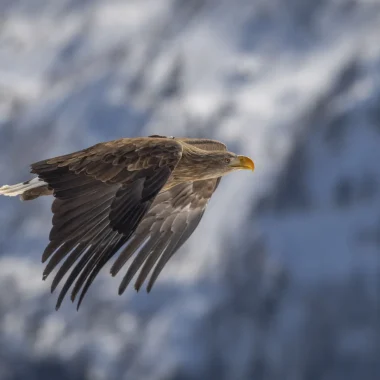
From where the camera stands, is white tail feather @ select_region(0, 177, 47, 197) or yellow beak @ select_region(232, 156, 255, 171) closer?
white tail feather @ select_region(0, 177, 47, 197)

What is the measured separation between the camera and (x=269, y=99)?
8881 cm

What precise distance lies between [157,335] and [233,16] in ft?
81.3

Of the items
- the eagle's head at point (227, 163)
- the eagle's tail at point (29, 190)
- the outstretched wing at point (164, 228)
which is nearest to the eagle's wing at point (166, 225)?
the outstretched wing at point (164, 228)

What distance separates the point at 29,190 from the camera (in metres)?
12.6

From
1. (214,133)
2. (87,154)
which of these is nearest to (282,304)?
(214,133)

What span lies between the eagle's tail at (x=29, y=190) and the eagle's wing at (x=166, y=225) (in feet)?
3.63

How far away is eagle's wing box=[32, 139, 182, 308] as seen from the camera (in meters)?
11.1

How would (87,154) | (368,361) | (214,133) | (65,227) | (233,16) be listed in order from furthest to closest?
(233,16)
(214,133)
(368,361)
(87,154)
(65,227)

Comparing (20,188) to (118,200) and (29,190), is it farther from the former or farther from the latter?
(118,200)

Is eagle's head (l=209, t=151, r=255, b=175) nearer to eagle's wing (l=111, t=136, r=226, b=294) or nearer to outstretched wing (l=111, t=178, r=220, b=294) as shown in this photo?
eagle's wing (l=111, t=136, r=226, b=294)

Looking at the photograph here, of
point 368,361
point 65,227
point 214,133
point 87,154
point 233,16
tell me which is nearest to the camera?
point 65,227

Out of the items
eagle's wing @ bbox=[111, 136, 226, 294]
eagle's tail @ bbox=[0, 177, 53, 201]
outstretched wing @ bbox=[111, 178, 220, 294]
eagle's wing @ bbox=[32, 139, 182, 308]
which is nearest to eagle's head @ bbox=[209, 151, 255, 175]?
eagle's wing @ bbox=[111, 136, 226, 294]

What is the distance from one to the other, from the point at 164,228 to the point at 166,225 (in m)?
0.06

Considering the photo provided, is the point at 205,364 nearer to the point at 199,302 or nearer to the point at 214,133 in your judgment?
the point at 199,302
